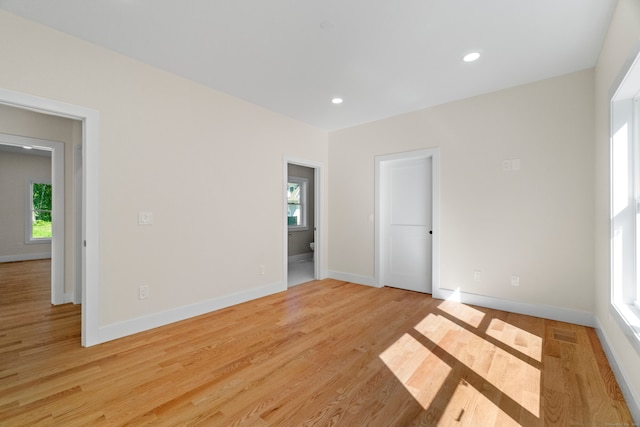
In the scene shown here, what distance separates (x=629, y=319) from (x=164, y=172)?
4088mm

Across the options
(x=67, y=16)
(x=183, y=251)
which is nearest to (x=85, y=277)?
(x=183, y=251)

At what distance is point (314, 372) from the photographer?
2.14m

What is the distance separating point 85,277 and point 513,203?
4562 millimetres

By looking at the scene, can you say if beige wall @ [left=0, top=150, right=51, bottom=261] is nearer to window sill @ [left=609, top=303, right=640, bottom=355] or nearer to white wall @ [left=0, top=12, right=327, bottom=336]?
white wall @ [left=0, top=12, right=327, bottom=336]

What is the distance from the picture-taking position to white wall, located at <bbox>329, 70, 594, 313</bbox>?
3.00 meters

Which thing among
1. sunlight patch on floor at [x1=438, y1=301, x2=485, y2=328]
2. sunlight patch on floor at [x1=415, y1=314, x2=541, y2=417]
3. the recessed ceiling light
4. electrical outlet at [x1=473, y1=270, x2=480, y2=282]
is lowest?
sunlight patch on floor at [x1=415, y1=314, x2=541, y2=417]

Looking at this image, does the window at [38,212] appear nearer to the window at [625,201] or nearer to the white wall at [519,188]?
the white wall at [519,188]

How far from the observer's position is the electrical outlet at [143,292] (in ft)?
9.45

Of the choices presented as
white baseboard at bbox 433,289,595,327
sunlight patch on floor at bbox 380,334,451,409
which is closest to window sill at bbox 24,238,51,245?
sunlight patch on floor at bbox 380,334,451,409

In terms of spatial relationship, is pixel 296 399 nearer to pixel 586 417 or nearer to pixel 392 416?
pixel 392 416

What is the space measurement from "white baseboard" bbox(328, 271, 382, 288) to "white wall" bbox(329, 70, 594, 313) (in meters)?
1.15

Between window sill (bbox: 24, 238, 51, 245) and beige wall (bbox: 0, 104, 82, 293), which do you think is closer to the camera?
beige wall (bbox: 0, 104, 82, 293)

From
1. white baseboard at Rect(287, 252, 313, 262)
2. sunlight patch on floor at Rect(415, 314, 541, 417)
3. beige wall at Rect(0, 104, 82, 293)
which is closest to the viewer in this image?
sunlight patch on floor at Rect(415, 314, 541, 417)

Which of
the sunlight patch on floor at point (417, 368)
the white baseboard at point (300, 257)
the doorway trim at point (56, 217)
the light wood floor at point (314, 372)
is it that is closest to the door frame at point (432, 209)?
the light wood floor at point (314, 372)
